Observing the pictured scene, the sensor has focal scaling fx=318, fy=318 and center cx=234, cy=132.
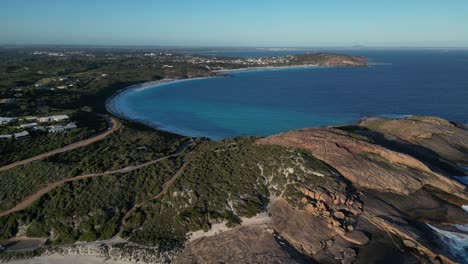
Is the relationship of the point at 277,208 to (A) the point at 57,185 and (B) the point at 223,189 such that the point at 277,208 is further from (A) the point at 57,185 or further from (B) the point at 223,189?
(A) the point at 57,185

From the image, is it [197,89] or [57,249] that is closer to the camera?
[57,249]

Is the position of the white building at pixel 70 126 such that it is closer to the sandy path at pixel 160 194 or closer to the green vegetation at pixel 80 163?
the green vegetation at pixel 80 163

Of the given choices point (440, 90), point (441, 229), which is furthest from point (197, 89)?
point (441, 229)

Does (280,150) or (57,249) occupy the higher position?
Answer: (280,150)

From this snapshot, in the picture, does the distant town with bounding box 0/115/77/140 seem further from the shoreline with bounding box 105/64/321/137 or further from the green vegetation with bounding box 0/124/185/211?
the shoreline with bounding box 105/64/321/137

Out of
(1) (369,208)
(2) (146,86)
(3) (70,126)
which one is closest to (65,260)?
(1) (369,208)

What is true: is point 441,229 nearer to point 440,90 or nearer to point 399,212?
point 399,212
